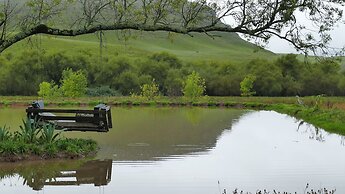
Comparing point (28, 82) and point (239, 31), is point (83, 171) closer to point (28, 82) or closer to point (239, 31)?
point (239, 31)

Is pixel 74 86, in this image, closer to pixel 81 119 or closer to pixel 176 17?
pixel 81 119

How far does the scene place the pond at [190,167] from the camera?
1088cm

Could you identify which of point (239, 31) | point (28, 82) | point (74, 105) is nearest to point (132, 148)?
point (239, 31)

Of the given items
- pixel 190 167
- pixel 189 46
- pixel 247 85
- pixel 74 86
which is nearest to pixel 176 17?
pixel 190 167

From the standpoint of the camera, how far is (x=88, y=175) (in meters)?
12.3

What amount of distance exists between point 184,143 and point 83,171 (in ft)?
20.3

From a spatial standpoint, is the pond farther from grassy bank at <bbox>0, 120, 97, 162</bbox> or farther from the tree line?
the tree line

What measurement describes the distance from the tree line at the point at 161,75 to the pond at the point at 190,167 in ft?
167

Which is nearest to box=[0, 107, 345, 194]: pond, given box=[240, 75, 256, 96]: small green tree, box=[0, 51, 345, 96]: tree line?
box=[240, 75, 256, 96]: small green tree

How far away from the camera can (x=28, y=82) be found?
82.0 m

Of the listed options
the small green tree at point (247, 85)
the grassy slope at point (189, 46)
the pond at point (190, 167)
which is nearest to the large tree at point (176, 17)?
the pond at point (190, 167)

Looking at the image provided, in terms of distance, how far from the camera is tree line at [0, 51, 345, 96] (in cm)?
7688

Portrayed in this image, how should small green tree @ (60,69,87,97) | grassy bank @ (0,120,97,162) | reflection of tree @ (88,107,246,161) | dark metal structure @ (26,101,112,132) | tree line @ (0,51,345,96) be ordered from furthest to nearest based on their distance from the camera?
tree line @ (0,51,345,96)
small green tree @ (60,69,87,97)
dark metal structure @ (26,101,112,132)
reflection of tree @ (88,107,246,161)
grassy bank @ (0,120,97,162)

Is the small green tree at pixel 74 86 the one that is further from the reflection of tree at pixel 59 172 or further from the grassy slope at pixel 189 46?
the grassy slope at pixel 189 46
